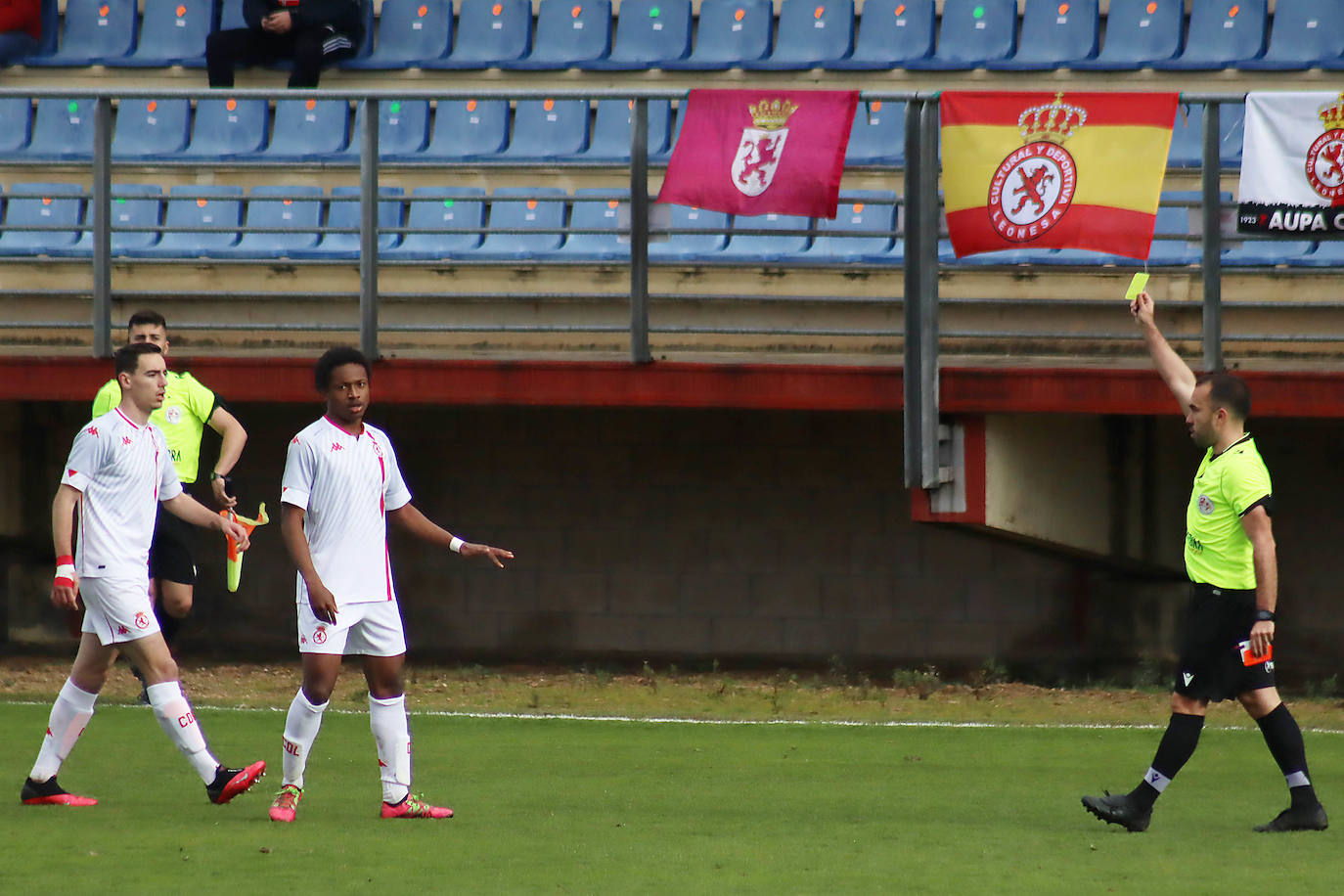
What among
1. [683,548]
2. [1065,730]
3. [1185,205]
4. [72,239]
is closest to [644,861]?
[1065,730]

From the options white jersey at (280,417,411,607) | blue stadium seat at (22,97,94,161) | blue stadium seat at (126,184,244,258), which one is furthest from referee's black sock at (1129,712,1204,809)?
blue stadium seat at (22,97,94,161)

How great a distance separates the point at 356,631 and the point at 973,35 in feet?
28.1

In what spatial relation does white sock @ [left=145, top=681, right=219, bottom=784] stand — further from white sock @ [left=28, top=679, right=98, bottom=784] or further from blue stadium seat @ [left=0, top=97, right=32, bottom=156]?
blue stadium seat @ [left=0, top=97, right=32, bottom=156]

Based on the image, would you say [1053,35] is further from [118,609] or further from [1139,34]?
[118,609]

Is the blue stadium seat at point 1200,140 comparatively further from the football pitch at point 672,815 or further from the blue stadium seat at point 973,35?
the football pitch at point 672,815

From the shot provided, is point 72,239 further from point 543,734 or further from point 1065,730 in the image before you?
point 1065,730

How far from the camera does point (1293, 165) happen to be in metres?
9.21

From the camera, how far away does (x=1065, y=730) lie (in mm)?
8977

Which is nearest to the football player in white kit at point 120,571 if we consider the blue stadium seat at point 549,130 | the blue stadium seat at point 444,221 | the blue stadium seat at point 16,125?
the blue stadium seat at point 444,221

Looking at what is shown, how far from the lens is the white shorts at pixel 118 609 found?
21.3 ft

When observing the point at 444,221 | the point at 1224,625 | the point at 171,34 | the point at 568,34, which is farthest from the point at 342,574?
the point at 171,34

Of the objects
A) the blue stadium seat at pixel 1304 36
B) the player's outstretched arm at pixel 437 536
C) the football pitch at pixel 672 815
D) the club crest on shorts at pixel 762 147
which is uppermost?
the blue stadium seat at pixel 1304 36

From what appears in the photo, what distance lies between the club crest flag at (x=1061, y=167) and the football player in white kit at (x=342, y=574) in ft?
14.0

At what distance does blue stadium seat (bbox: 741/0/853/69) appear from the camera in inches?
529
